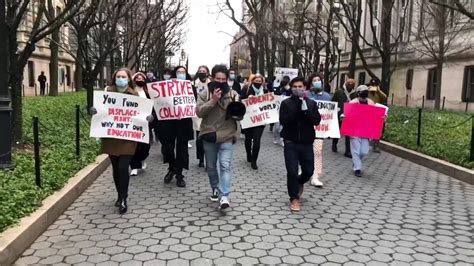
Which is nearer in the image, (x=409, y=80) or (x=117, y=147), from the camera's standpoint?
(x=117, y=147)

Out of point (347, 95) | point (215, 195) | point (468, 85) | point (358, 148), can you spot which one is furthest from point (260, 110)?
point (468, 85)

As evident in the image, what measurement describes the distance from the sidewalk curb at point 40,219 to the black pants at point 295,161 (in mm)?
2837

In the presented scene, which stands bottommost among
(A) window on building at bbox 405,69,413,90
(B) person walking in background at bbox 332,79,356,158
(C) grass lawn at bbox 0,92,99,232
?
(C) grass lawn at bbox 0,92,99,232

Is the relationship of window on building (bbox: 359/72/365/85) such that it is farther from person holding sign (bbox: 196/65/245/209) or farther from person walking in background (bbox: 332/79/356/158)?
person holding sign (bbox: 196/65/245/209)

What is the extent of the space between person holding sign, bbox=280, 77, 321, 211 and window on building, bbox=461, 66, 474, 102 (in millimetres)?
23689

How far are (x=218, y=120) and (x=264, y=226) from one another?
1.40 metres

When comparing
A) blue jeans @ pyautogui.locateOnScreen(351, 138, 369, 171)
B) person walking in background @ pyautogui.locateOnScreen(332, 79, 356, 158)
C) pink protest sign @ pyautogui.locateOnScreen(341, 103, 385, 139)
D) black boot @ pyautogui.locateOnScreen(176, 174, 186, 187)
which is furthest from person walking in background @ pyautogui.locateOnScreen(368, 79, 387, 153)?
black boot @ pyautogui.locateOnScreen(176, 174, 186, 187)

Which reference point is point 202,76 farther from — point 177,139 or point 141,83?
point 177,139

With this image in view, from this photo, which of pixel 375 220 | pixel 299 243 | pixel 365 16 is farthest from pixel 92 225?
pixel 365 16

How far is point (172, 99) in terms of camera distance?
7.49 metres

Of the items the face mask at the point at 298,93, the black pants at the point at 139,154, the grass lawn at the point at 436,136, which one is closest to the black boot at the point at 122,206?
the black pants at the point at 139,154

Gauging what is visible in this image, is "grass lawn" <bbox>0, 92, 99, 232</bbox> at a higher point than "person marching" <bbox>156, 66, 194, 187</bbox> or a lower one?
lower

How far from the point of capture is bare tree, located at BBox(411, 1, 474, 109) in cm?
2306

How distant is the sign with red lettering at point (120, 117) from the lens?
6.11 metres
